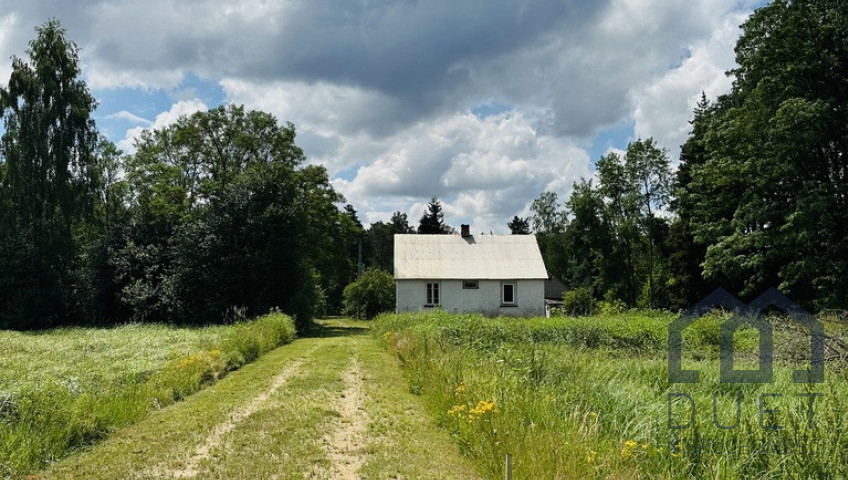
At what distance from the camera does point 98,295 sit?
26.9m

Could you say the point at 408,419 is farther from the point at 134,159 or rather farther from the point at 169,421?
the point at 134,159

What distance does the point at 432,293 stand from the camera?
31938mm

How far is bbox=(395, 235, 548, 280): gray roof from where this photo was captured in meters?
32.0

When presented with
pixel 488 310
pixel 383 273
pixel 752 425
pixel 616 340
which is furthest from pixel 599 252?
pixel 752 425

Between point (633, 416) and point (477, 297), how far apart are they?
85.9 ft

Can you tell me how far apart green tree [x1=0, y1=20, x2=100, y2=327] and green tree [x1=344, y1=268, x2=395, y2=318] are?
57.9ft

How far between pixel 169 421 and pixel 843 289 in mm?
22891

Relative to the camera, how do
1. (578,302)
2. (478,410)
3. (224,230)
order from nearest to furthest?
(478,410), (224,230), (578,302)

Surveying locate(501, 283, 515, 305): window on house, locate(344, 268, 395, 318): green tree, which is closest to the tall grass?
locate(501, 283, 515, 305): window on house

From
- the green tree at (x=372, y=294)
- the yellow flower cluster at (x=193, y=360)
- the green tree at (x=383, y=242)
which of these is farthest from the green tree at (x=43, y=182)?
the green tree at (x=383, y=242)

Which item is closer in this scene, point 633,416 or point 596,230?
point 633,416

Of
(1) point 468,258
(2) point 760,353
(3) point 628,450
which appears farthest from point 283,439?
(1) point 468,258

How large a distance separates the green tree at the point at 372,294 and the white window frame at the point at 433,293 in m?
6.20

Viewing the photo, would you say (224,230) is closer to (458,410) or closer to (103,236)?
(103,236)
